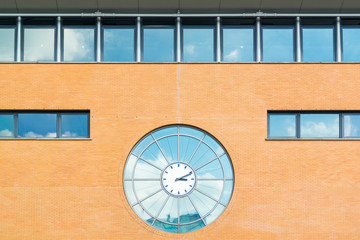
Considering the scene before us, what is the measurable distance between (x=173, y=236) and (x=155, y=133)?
12.2ft

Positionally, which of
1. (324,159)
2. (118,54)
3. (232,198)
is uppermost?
(118,54)

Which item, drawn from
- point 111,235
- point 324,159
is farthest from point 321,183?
point 111,235

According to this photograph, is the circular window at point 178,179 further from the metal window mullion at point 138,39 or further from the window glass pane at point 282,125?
the metal window mullion at point 138,39

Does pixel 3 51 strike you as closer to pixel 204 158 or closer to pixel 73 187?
pixel 73 187

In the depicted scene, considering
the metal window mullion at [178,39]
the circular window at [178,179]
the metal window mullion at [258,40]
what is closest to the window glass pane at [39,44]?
the metal window mullion at [178,39]

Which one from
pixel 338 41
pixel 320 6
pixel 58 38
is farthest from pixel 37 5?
pixel 338 41

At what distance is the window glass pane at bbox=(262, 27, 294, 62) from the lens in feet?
68.2

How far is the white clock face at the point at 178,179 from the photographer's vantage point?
19.9 meters

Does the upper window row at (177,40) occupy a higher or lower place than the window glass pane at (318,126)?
higher

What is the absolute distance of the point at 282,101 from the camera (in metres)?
20.2

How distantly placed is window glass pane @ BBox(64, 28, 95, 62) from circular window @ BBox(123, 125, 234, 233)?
3.79m

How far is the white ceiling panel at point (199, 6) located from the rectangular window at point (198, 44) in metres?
0.64

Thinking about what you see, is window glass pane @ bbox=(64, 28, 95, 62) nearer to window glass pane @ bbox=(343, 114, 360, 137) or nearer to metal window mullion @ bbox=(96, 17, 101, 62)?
metal window mullion @ bbox=(96, 17, 101, 62)

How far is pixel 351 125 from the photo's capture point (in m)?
20.4
